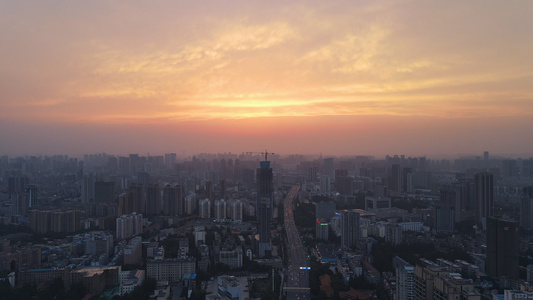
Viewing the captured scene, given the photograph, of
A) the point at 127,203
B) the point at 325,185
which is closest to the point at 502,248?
the point at 127,203

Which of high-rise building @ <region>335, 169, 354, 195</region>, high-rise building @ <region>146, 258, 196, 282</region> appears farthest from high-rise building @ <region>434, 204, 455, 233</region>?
high-rise building @ <region>146, 258, 196, 282</region>

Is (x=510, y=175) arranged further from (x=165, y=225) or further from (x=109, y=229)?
(x=109, y=229)

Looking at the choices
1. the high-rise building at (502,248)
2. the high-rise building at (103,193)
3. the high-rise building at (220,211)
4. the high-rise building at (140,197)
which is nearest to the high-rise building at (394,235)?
the high-rise building at (502,248)

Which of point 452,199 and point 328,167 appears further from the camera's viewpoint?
point 328,167

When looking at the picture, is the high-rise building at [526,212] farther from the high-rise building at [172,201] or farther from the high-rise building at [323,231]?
the high-rise building at [172,201]

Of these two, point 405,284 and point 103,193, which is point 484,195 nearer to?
point 405,284

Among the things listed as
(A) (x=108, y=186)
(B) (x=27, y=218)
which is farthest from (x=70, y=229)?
(A) (x=108, y=186)

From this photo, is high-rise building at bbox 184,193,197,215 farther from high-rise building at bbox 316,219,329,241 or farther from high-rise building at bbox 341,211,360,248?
high-rise building at bbox 341,211,360,248
